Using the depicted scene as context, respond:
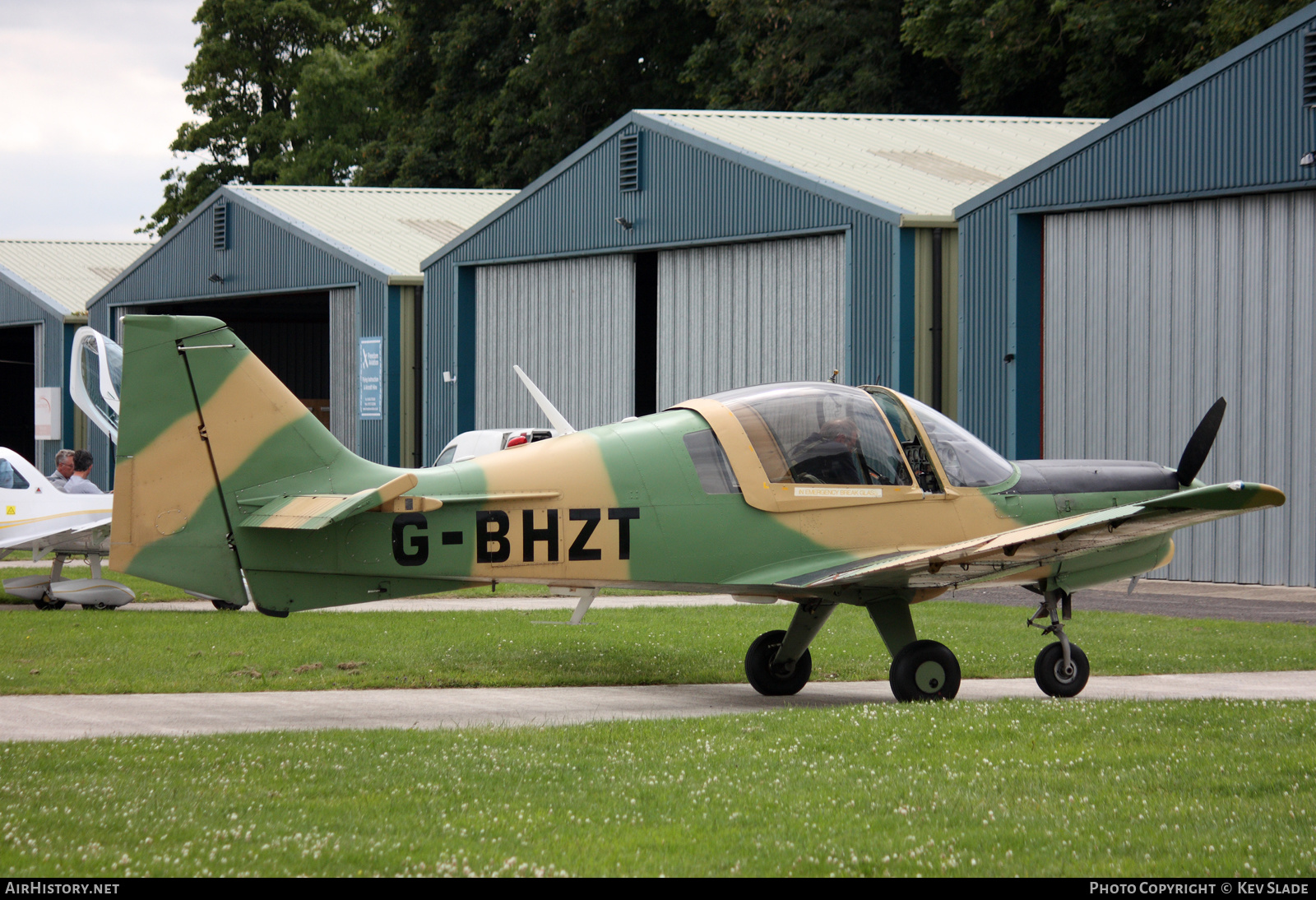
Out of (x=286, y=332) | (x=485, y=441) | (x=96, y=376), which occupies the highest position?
(x=286, y=332)

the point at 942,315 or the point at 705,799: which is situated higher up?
the point at 942,315

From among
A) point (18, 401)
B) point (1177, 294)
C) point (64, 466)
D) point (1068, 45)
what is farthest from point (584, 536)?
point (18, 401)

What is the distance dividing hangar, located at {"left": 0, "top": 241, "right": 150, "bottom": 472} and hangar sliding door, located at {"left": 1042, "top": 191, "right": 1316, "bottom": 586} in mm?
32235

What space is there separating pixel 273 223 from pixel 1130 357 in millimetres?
24987

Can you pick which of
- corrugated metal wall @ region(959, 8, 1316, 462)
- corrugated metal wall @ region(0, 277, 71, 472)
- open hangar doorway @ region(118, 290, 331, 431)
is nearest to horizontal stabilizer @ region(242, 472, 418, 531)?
corrugated metal wall @ region(959, 8, 1316, 462)

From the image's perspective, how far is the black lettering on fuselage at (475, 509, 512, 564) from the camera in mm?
10250

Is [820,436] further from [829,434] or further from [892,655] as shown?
[892,655]

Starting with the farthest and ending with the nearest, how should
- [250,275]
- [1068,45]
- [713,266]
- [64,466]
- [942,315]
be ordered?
1. [250,275]
2. [1068,45]
3. [713,266]
4. [942,315]
5. [64,466]

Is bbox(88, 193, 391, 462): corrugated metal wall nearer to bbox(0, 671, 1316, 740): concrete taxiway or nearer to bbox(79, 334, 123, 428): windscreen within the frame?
bbox(79, 334, 123, 428): windscreen

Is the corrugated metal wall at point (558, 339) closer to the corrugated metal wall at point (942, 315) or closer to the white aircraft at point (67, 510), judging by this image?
the corrugated metal wall at point (942, 315)

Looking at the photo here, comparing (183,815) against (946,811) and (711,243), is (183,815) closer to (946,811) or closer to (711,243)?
(946,811)

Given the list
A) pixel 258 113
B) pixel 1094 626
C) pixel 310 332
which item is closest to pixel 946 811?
pixel 1094 626

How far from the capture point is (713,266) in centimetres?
2841

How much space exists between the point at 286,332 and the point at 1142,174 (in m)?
33.7
